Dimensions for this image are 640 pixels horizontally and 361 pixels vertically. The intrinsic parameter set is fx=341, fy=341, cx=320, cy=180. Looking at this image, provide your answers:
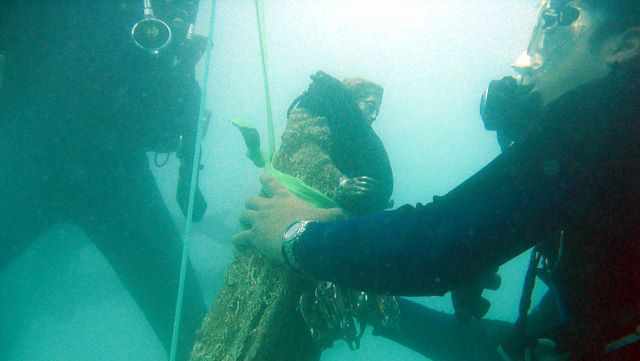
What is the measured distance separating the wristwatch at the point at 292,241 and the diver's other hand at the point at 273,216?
0.41 feet

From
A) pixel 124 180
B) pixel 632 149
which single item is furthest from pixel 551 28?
pixel 124 180

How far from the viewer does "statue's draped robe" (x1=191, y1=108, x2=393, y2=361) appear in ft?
7.54

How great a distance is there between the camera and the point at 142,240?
5152mm

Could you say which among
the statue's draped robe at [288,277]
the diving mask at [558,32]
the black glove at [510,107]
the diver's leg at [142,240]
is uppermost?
the diving mask at [558,32]

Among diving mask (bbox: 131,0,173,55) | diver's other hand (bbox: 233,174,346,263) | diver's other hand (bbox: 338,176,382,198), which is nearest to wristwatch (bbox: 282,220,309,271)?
diver's other hand (bbox: 233,174,346,263)

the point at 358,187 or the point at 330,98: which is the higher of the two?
the point at 330,98

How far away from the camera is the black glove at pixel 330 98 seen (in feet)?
9.67

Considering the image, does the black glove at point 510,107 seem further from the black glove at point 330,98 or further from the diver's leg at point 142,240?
the diver's leg at point 142,240

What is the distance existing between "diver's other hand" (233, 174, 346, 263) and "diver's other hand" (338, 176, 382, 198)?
0.22 m

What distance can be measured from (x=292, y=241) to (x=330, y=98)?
1.62m

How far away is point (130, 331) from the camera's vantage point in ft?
93.7

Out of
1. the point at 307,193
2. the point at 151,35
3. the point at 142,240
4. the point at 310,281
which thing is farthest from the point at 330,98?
the point at 142,240

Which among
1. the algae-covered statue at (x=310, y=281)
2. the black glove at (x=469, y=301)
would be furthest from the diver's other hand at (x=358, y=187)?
the black glove at (x=469, y=301)

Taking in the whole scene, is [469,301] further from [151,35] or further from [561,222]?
[151,35]
